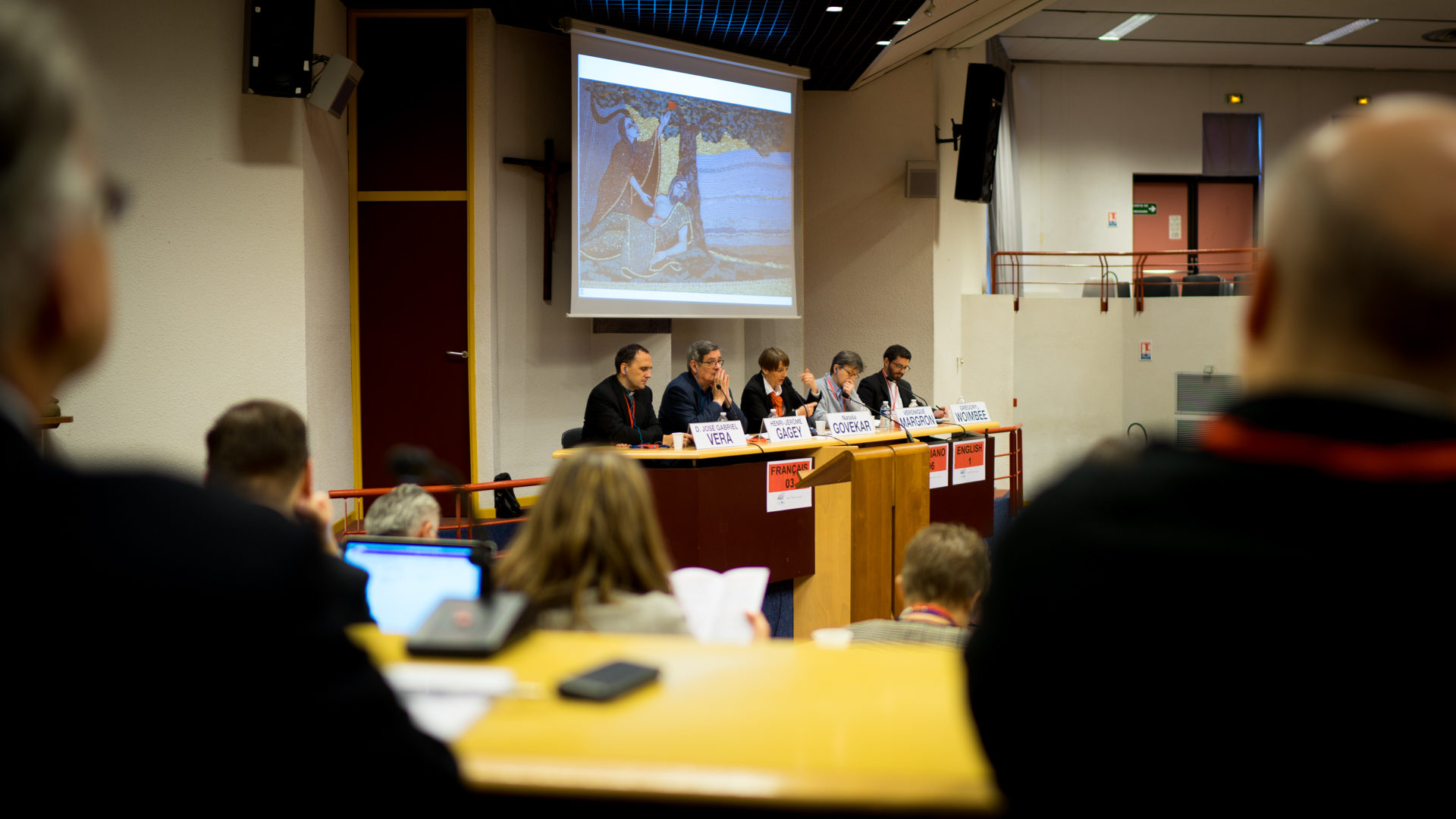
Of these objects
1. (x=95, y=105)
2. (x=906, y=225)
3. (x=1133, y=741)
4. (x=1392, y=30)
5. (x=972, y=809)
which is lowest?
(x=972, y=809)

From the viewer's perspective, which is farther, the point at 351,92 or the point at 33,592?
the point at 351,92

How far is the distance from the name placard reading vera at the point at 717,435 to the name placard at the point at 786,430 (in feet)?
0.66

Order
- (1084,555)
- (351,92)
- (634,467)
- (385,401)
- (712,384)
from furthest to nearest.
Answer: (385,401) → (712,384) → (351,92) → (634,467) → (1084,555)

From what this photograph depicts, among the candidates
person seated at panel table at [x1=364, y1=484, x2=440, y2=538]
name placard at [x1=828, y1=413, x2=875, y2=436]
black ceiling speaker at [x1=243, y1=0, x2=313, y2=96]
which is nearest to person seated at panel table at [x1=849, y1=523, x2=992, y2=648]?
person seated at panel table at [x1=364, y1=484, x2=440, y2=538]

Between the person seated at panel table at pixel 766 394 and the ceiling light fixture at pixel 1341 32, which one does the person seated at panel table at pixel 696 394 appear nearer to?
the person seated at panel table at pixel 766 394

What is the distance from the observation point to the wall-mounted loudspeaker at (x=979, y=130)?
7.77 meters

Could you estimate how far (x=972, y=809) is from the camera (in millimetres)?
874

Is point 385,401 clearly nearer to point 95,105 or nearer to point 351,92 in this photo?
point 351,92

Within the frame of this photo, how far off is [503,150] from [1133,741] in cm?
651

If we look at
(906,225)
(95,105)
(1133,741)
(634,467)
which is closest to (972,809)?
(1133,741)

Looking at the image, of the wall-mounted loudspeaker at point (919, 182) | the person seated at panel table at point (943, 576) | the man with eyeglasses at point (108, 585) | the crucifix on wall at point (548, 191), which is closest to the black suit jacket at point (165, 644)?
the man with eyeglasses at point (108, 585)

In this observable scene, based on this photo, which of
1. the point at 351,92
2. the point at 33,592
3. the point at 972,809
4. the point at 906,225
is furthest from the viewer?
the point at 906,225

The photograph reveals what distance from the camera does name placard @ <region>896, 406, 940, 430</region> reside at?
5676 mm

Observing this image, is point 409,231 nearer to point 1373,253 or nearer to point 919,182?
point 919,182
